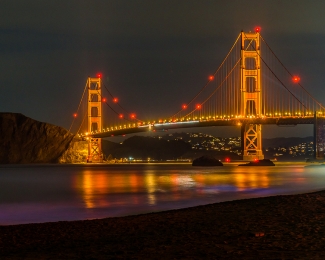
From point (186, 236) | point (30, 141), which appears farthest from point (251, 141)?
point (186, 236)

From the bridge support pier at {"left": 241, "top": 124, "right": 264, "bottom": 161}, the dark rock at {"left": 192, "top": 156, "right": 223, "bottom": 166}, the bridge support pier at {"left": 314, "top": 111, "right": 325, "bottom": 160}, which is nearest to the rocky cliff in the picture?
the dark rock at {"left": 192, "top": 156, "right": 223, "bottom": 166}

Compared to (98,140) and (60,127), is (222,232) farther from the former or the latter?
(60,127)

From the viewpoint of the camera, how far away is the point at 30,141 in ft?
315

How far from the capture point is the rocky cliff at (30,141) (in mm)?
92625

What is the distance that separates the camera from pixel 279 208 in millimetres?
11617

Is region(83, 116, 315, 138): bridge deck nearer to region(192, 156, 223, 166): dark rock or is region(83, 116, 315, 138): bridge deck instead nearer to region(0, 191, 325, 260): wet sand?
region(192, 156, 223, 166): dark rock

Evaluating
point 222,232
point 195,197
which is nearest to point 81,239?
point 222,232

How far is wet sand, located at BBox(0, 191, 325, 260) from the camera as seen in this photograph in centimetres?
721

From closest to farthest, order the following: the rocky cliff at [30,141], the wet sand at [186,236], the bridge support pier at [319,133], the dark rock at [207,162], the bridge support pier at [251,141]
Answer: the wet sand at [186,236] < the bridge support pier at [319,133] < the bridge support pier at [251,141] < the dark rock at [207,162] < the rocky cliff at [30,141]

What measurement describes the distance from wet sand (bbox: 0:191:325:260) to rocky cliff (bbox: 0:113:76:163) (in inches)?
3205

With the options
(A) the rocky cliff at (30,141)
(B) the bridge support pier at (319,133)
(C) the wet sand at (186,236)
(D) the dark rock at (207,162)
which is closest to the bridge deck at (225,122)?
(B) the bridge support pier at (319,133)

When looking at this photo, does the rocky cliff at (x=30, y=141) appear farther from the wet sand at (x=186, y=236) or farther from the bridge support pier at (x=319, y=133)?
the wet sand at (x=186, y=236)

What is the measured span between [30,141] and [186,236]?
90.0 meters

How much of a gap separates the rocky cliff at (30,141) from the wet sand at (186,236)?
267 ft
